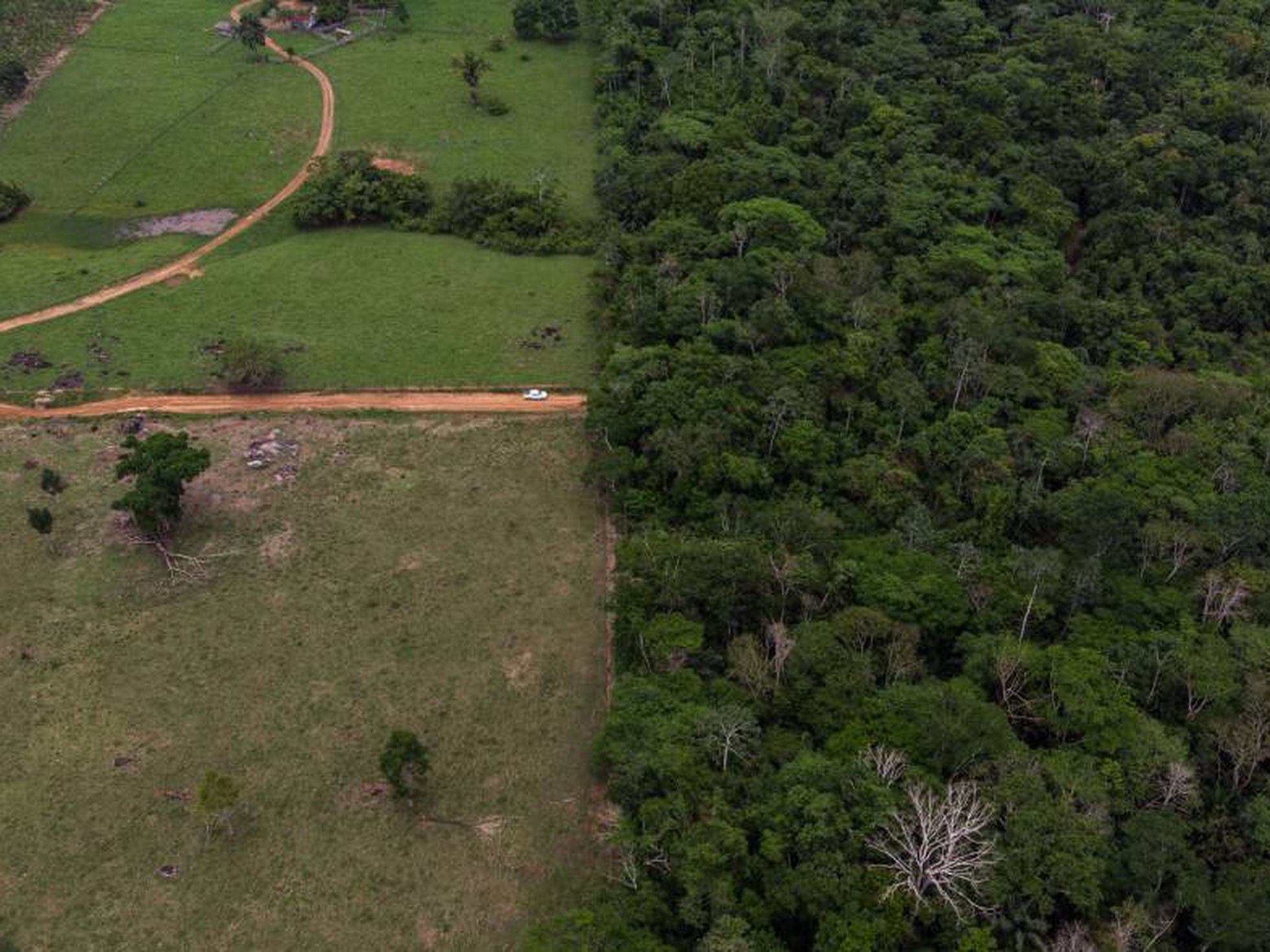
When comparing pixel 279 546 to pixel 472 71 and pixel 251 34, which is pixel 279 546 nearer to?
pixel 472 71

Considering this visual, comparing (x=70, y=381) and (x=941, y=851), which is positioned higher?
Result: (x=941, y=851)

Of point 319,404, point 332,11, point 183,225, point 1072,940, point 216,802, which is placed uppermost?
point 332,11

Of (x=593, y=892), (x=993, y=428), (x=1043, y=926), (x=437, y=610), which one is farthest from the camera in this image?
(x=993, y=428)

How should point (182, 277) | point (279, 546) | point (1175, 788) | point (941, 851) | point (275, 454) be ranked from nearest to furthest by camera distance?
point (941, 851) → point (1175, 788) → point (279, 546) → point (275, 454) → point (182, 277)

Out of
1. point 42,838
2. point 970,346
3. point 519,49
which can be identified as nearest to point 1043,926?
point 970,346

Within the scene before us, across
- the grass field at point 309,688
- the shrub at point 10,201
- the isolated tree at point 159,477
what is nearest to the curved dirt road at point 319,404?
the grass field at point 309,688

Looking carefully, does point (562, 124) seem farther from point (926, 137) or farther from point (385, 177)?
point (926, 137)

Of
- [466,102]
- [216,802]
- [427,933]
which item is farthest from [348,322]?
[427,933]
